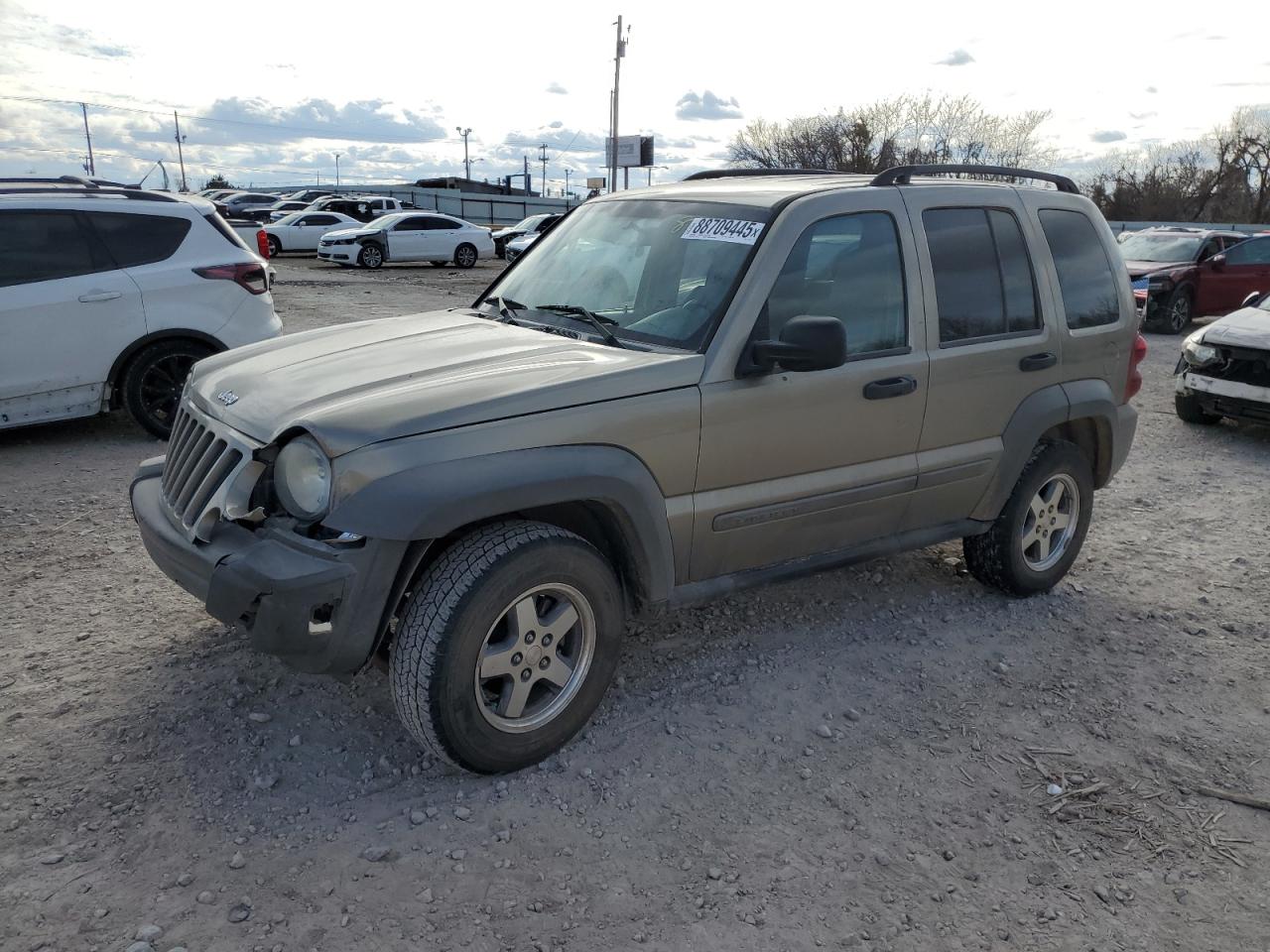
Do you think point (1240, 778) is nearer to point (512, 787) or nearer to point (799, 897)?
point (799, 897)

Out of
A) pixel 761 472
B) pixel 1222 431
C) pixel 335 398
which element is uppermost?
pixel 335 398

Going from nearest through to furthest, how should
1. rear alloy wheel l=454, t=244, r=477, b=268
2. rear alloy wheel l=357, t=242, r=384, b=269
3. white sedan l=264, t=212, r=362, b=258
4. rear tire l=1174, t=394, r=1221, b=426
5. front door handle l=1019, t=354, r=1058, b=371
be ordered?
front door handle l=1019, t=354, r=1058, b=371, rear tire l=1174, t=394, r=1221, b=426, rear alloy wheel l=357, t=242, r=384, b=269, rear alloy wheel l=454, t=244, r=477, b=268, white sedan l=264, t=212, r=362, b=258

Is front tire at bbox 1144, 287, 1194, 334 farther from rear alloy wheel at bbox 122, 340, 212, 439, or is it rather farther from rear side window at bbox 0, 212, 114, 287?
rear side window at bbox 0, 212, 114, 287

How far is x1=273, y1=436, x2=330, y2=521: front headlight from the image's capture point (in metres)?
3.02

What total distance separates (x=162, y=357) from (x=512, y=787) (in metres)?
5.31

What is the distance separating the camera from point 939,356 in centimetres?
411

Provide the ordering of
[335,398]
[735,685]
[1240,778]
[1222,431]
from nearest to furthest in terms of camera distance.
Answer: [335,398]
[1240,778]
[735,685]
[1222,431]

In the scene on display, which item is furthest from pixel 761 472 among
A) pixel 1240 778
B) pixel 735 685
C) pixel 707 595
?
pixel 1240 778

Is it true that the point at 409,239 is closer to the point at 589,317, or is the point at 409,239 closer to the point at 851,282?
the point at 589,317

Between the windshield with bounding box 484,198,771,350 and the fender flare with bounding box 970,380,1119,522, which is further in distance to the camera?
the fender flare with bounding box 970,380,1119,522

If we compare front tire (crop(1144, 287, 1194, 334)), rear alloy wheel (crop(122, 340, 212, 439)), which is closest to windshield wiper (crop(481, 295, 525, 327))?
rear alloy wheel (crop(122, 340, 212, 439))

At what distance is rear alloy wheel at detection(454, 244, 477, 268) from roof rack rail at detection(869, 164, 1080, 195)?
24.4 metres

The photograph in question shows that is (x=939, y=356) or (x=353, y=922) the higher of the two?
(x=939, y=356)

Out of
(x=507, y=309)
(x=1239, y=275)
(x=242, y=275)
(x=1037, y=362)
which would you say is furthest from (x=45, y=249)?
(x=1239, y=275)
